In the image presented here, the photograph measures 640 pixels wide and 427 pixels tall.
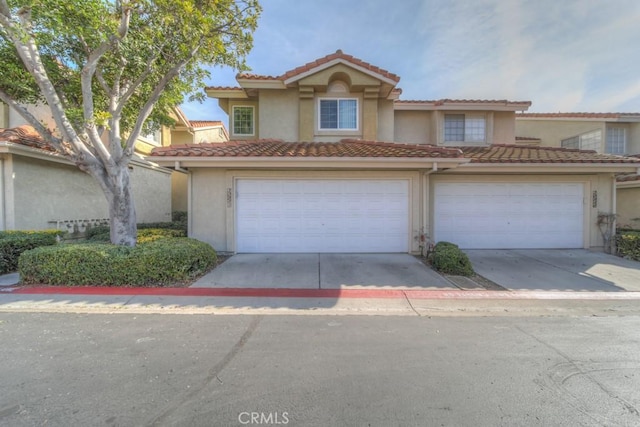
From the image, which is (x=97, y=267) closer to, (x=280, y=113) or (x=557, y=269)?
(x=280, y=113)

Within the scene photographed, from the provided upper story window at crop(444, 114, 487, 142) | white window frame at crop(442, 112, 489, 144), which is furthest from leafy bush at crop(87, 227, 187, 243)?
upper story window at crop(444, 114, 487, 142)

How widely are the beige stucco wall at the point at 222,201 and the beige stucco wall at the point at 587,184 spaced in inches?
37.4

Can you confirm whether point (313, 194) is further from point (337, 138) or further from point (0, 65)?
point (0, 65)

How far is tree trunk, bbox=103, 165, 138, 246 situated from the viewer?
6.96 m

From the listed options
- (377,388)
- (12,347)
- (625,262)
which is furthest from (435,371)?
(625,262)

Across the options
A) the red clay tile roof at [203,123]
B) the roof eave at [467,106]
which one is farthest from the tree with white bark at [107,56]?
the red clay tile roof at [203,123]

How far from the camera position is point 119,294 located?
5.48 meters

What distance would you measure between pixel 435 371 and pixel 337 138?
984cm

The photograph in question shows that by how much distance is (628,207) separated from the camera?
11.8 m

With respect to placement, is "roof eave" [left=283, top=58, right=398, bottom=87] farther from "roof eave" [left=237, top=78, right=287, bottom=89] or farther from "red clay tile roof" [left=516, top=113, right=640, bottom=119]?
"red clay tile roof" [left=516, top=113, right=640, bottom=119]

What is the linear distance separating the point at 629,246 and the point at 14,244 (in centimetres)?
1719

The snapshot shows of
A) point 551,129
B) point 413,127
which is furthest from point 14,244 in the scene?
point 551,129

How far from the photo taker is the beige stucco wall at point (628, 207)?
37.6 feet

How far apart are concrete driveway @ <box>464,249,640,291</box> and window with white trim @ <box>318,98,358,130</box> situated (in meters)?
6.77
